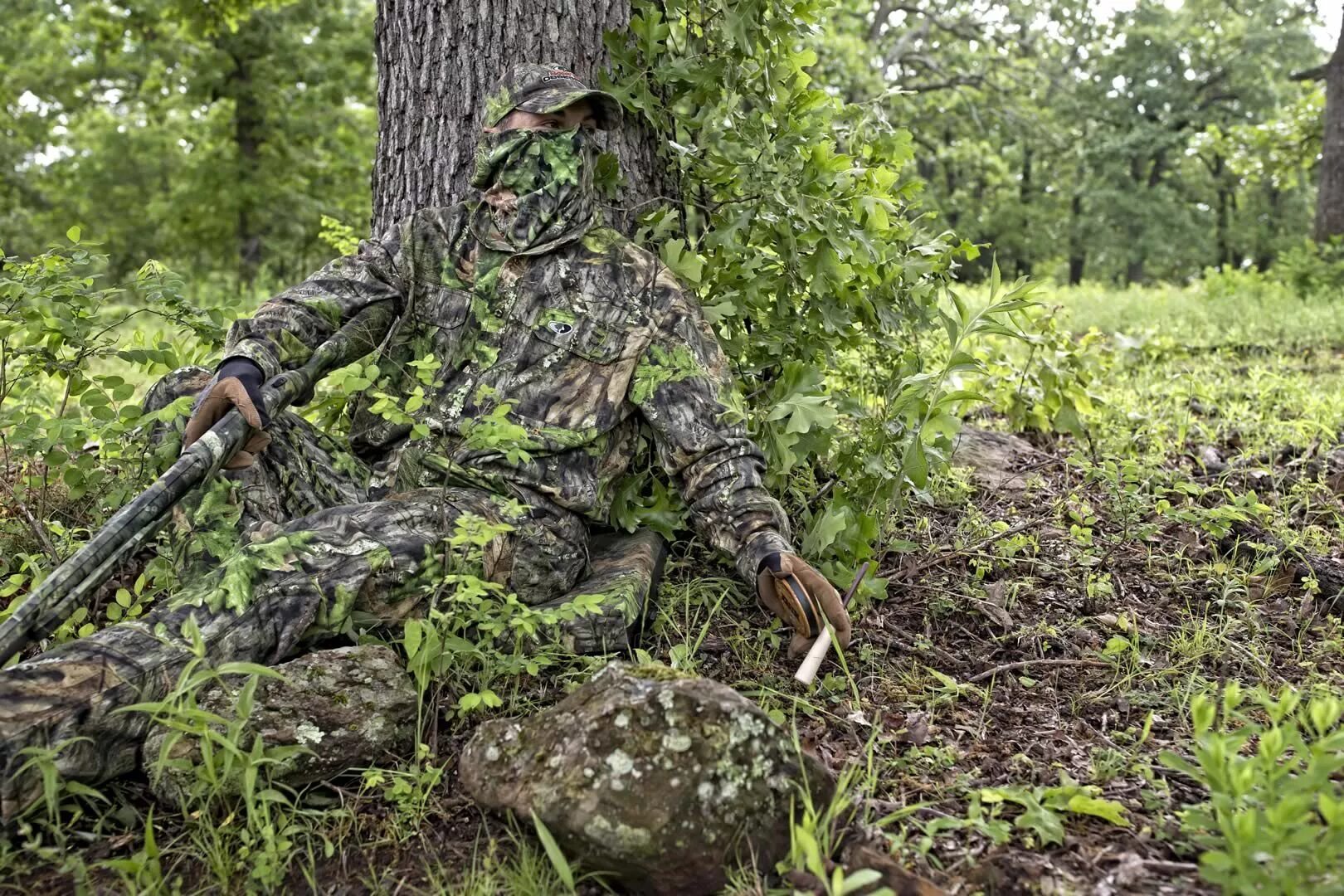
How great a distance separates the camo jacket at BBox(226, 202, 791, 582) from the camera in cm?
312

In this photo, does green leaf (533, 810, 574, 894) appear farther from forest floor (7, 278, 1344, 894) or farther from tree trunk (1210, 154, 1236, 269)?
tree trunk (1210, 154, 1236, 269)

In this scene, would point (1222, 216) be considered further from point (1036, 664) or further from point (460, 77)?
point (1036, 664)

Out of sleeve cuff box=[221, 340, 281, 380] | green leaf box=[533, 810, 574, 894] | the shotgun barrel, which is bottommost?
green leaf box=[533, 810, 574, 894]

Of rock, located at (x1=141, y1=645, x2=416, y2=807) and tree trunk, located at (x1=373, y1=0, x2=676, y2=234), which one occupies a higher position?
tree trunk, located at (x1=373, y1=0, x2=676, y2=234)

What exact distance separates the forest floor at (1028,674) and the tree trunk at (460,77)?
1.67m

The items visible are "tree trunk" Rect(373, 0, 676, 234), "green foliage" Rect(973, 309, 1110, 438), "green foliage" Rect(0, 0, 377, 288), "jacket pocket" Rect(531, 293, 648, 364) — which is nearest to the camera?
"jacket pocket" Rect(531, 293, 648, 364)

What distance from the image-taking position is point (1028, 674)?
9.73ft

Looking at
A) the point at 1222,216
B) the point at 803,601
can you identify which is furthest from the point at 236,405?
the point at 1222,216

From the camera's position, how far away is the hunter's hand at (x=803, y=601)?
9.19 feet

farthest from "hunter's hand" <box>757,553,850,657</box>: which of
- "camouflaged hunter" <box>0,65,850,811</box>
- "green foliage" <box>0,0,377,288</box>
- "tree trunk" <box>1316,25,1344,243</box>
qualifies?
"green foliage" <box>0,0,377,288</box>

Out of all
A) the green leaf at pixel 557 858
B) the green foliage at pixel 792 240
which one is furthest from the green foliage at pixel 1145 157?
the green leaf at pixel 557 858

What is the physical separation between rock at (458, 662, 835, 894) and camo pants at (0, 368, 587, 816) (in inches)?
25.4

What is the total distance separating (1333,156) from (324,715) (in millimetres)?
11546

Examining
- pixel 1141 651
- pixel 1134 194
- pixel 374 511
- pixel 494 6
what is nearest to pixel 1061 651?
pixel 1141 651
